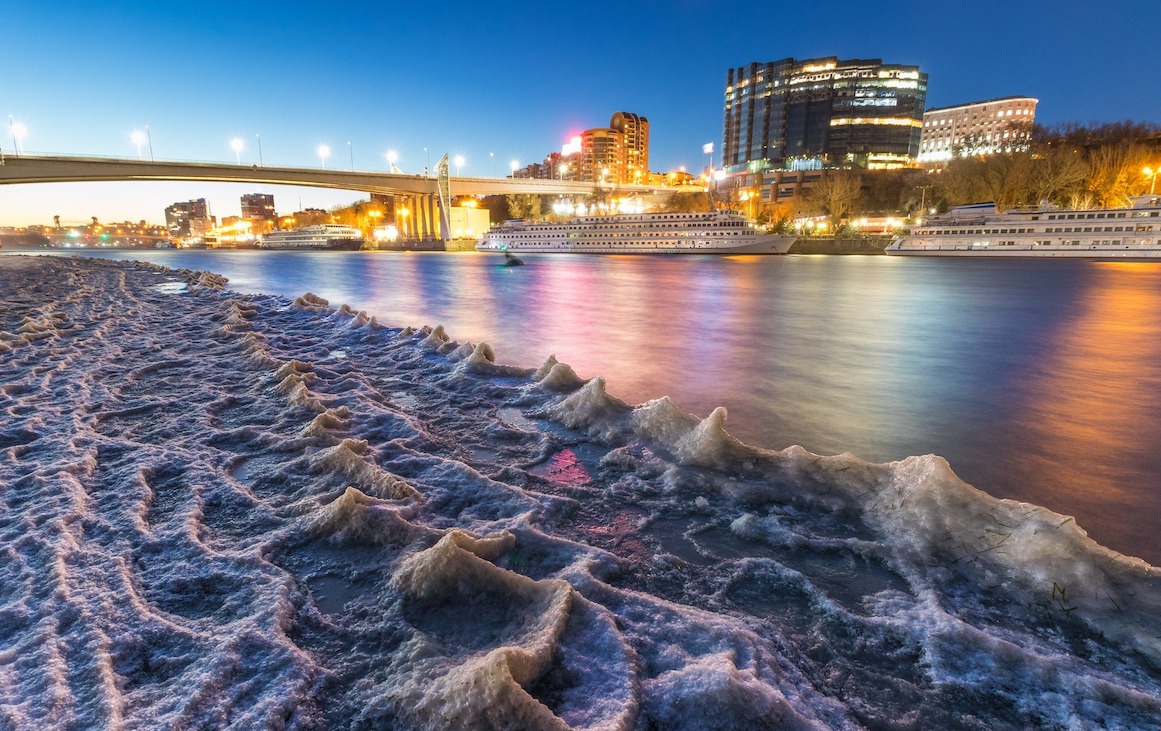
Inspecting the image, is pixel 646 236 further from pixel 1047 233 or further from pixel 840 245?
pixel 1047 233

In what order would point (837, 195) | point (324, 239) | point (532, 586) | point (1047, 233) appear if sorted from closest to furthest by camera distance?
point (532, 586)
point (1047, 233)
point (837, 195)
point (324, 239)

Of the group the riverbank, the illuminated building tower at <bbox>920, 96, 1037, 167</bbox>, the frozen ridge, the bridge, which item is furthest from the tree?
the frozen ridge

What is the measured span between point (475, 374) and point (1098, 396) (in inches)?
427

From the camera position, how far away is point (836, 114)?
148375 mm

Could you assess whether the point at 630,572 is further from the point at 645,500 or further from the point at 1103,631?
the point at 1103,631

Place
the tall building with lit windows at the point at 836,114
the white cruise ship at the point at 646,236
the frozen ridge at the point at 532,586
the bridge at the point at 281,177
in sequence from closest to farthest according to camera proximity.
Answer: the frozen ridge at the point at 532,586
the bridge at the point at 281,177
the white cruise ship at the point at 646,236
the tall building with lit windows at the point at 836,114

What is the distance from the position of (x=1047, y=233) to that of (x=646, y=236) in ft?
179

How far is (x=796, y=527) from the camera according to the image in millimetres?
4355

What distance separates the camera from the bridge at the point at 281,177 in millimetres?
62938

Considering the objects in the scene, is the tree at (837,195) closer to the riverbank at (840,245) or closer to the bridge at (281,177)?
the riverbank at (840,245)

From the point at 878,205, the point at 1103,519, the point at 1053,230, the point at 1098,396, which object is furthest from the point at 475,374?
the point at 878,205

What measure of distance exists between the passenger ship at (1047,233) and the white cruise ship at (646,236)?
69.8 feet

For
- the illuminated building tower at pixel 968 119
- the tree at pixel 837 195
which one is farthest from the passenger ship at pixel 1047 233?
the illuminated building tower at pixel 968 119

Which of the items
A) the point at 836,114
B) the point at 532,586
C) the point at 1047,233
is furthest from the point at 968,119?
the point at 532,586
